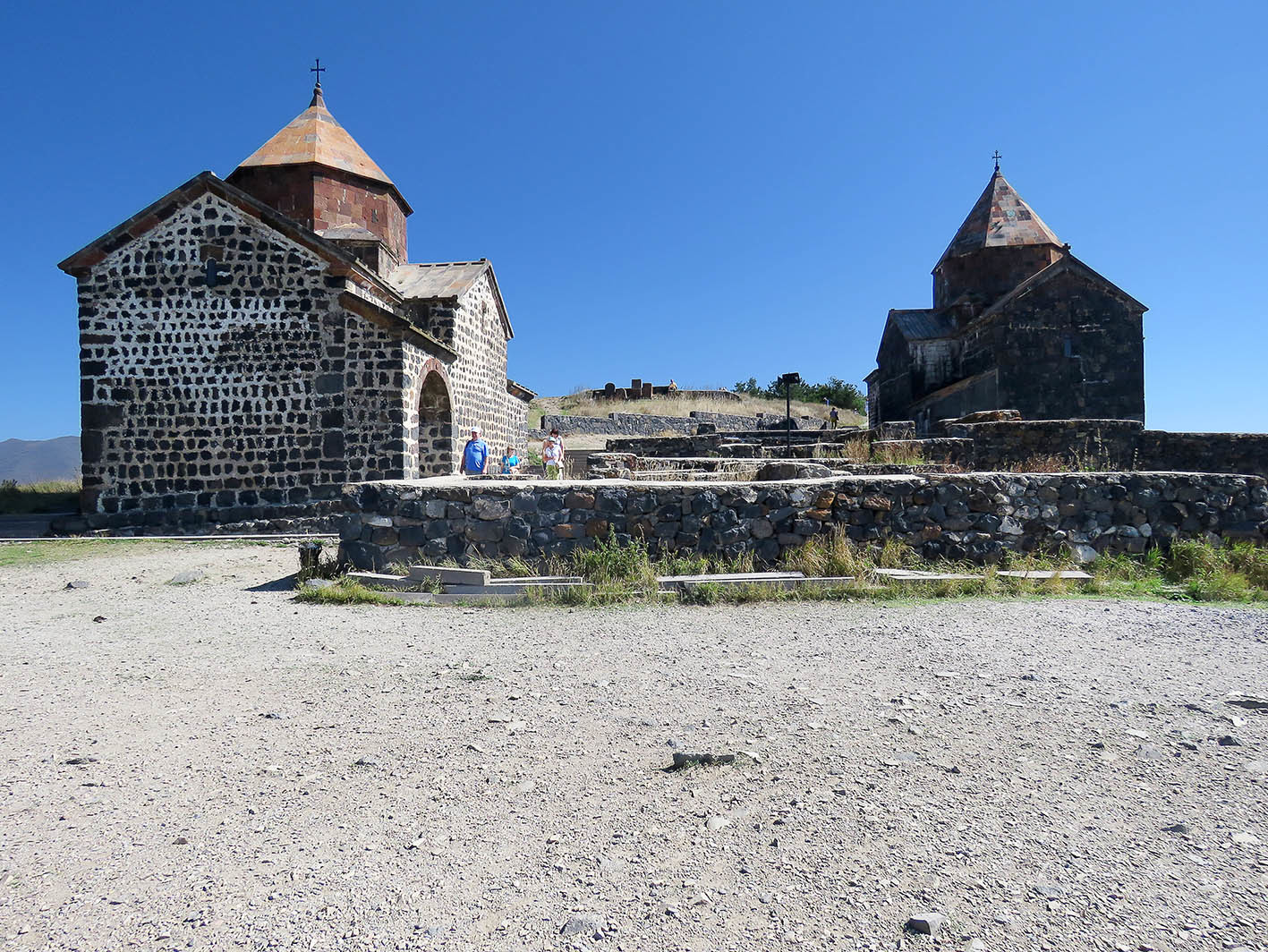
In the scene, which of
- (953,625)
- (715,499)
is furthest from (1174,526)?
(715,499)

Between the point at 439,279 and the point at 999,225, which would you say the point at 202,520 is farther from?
the point at 999,225

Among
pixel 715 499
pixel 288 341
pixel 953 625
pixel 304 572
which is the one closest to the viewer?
pixel 953 625

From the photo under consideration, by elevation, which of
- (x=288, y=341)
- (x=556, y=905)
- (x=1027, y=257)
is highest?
(x=1027, y=257)

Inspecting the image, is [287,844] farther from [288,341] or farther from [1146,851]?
[288,341]

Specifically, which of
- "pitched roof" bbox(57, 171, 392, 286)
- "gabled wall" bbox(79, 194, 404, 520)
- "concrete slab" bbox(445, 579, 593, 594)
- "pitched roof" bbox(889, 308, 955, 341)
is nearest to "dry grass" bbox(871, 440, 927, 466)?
"concrete slab" bbox(445, 579, 593, 594)

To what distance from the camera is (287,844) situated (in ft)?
7.99

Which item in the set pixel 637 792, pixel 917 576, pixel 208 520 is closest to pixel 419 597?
pixel 637 792

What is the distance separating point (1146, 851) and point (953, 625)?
10.1 feet

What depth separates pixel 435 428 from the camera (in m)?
15.0

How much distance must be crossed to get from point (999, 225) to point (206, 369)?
26.4 meters

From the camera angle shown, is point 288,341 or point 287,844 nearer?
point 287,844

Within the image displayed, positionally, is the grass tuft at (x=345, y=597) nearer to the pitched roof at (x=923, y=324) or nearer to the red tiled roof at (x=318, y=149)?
the red tiled roof at (x=318, y=149)

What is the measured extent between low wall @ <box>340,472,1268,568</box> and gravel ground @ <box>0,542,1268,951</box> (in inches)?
74.2

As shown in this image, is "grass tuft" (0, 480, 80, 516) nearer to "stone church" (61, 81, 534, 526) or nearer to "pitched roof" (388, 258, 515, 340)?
"stone church" (61, 81, 534, 526)
